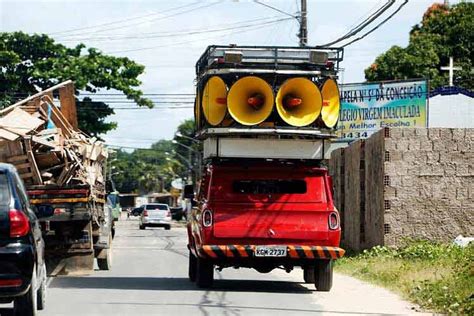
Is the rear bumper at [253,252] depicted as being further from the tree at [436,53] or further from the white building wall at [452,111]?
the tree at [436,53]

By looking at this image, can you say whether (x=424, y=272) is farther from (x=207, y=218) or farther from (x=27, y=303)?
(x=27, y=303)

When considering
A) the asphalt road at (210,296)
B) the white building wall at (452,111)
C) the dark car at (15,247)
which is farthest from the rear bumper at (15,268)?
the white building wall at (452,111)

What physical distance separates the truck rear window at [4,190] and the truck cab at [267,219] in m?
5.10

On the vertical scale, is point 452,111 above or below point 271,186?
above

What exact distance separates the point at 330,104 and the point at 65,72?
107 feet

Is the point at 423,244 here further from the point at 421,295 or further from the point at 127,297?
the point at 127,297

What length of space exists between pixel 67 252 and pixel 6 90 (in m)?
30.2

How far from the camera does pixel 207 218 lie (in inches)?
641

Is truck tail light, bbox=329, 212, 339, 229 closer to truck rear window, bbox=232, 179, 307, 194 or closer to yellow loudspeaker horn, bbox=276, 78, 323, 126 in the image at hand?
truck rear window, bbox=232, 179, 307, 194

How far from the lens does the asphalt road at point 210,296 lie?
13.8 meters

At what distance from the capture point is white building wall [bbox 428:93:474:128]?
37.2 m

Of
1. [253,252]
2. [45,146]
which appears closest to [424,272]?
[253,252]

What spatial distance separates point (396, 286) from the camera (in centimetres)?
1736

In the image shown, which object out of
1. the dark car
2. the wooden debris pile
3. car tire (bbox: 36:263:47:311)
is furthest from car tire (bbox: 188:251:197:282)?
the dark car
